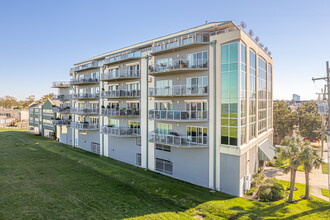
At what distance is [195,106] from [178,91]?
238 centimetres

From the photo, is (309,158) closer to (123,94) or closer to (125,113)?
(125,113)

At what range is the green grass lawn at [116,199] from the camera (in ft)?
46.9

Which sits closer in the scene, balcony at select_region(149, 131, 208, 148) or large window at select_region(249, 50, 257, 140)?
balcony at select_region(149, 131, 208, 148)

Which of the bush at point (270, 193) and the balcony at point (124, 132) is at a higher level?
the balcony at point (124, 132)

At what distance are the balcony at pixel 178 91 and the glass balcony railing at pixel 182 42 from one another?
165 inches

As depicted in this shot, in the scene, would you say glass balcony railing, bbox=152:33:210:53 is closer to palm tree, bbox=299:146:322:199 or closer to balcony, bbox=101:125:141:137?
balcony, bbox=101:125:141:137

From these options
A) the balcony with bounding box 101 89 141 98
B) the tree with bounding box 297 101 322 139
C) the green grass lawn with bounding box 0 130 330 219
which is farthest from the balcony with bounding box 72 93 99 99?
the tree with bounding box 297 101 322 139

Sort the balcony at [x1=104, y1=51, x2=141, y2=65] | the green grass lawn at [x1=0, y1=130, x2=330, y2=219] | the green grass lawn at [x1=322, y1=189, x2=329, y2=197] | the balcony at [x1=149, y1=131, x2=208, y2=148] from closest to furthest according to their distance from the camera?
the green grass lawn at [x1=0, y1=130, x2=330, y2=219], the green grass lawn at [x1=322, y1=189, x2=329, y2=197], the balcony at [x1=149, y1=131, x2=208, y2=148], the balcony at [x1=104, y1=51, x2=141, y2=65]

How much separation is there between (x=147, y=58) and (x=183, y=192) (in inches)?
611

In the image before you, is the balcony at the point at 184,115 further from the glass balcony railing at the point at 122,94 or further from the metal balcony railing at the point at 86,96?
the metal balcony railing at the point at 86,96

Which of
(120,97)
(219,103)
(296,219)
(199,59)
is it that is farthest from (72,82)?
(296,219)

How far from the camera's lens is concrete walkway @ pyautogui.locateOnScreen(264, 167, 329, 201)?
19.2 metres

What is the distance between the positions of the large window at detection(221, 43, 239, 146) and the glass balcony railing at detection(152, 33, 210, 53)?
7.77ft

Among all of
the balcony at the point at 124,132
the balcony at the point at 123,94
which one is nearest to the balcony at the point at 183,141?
the balcony at the point at 124,132
